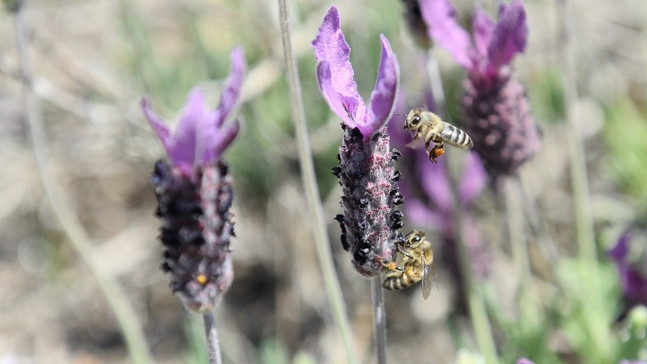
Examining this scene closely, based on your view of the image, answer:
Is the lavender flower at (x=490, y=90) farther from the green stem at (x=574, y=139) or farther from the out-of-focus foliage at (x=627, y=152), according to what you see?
the out-of-focus foliage at (x=627, y=152)

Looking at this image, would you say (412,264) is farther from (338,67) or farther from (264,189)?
(264,189)

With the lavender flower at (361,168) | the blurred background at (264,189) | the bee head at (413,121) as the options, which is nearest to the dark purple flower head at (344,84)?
the lavender flower at (361,168)

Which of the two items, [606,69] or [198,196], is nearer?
[198,196]

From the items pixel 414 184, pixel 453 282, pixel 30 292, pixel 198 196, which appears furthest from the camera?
pixel 30 292

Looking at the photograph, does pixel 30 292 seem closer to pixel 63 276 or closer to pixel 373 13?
pixel 63 276

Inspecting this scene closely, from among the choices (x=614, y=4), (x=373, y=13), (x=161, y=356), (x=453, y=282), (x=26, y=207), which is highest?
(x=373, y=13)

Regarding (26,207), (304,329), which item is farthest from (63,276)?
(304,329)

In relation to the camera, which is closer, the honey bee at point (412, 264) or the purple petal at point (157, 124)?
the purple petal at point (157, 124)

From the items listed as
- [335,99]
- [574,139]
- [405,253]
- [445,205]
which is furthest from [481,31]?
[445,205]
